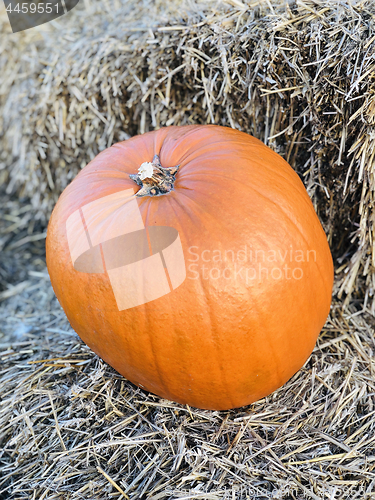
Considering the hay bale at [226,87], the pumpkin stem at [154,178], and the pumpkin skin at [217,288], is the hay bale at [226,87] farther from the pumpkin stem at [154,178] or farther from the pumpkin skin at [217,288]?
the pumpkin stem at [154,178]

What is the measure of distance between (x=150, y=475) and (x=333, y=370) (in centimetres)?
97

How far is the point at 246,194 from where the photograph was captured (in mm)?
1624

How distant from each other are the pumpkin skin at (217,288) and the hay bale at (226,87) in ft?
1.36

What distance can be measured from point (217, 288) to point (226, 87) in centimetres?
125

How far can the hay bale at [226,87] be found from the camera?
6.40ft

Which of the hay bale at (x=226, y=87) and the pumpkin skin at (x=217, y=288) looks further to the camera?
the hay bale at (x=226, y=87)

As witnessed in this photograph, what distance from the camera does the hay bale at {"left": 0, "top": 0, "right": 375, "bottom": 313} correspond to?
6.40 ft

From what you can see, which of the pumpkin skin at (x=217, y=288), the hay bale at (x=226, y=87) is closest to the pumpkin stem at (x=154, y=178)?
the pumpkin skin at (x=217, y=288)

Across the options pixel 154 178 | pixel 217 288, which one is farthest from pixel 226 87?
pixel 217 288

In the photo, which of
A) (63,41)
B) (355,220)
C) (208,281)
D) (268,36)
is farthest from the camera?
(63,41)

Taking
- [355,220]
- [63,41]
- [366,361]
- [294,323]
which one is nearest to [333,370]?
[366,361]

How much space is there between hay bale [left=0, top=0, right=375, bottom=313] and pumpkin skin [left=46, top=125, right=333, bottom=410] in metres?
0.41

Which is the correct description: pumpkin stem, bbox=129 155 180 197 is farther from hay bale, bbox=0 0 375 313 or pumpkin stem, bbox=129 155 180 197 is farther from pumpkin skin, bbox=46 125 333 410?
hay bale, bbox=0 0 375 313

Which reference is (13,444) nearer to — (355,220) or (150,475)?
(150,475)
